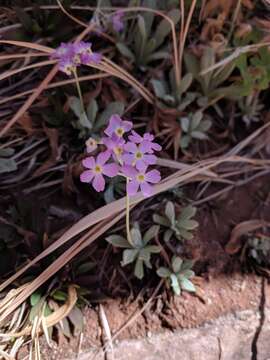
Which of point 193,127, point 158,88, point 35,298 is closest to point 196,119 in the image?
point 193,127

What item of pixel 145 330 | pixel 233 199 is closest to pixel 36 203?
A: pixel 145 330

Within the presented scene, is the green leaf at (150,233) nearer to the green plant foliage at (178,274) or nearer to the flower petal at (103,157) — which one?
the green plant foliage at (178,274)

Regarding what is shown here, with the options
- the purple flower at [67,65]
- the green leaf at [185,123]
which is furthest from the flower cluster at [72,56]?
the green leaf at [185,123]

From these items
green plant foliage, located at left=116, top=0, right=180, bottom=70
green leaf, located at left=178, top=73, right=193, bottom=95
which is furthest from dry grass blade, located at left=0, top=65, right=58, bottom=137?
green leaf, located at left=178, top=73, right=193, bottom=95

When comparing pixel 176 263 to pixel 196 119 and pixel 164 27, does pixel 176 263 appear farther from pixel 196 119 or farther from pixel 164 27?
pixel 164 27

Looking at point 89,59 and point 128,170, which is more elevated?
point 89,59
